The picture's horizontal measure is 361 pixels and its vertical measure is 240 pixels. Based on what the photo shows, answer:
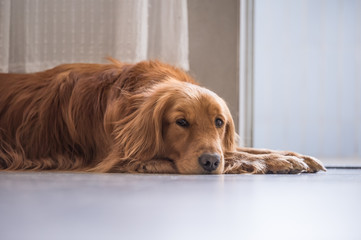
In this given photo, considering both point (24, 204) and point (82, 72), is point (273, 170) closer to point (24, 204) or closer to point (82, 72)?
point (82, 72)

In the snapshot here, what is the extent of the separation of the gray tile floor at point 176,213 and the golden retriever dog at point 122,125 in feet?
2.03

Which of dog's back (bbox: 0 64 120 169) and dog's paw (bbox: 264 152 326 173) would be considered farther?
dog's back (bbox: 0 64 120 169)

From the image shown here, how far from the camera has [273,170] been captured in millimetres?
1738

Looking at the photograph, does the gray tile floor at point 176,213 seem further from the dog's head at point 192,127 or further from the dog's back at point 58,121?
the dog's back at point 58,121

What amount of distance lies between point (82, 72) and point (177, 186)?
41.5 inches

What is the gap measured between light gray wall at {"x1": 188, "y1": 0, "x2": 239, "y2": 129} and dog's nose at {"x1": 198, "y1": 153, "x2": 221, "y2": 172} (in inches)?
63.7

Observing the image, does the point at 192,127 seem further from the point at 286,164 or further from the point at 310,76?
the point at 310,76

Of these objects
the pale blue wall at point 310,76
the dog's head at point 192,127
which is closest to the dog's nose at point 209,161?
the dog's head at point 192,127

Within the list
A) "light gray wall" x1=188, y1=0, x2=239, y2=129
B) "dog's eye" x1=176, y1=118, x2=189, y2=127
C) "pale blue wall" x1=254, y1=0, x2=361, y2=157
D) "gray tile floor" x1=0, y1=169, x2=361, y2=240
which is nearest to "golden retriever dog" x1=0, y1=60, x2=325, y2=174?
"dog's eye" x1=176, y1=118, x2=189, y2=127

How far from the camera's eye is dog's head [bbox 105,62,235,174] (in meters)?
1.76

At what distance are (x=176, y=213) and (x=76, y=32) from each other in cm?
243

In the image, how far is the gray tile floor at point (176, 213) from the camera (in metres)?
Answer: 0.60

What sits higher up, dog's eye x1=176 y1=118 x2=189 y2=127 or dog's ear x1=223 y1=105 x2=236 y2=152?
dog's eye x1=176 y1=118 x2=189 y2=127

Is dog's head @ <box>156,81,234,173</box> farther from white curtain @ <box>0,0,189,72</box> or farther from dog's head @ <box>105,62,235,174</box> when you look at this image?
white curtain @ <box>0,0,189,72</box>
